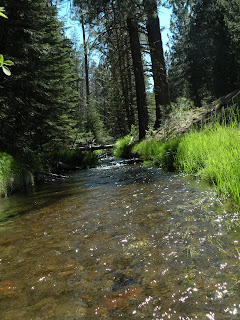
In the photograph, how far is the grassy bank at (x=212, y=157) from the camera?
2.82 m

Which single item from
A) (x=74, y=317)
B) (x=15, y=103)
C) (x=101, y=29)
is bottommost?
(x=74, y=317)

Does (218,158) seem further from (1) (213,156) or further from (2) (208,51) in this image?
(2) (208,51)

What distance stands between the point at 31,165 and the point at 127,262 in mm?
6399

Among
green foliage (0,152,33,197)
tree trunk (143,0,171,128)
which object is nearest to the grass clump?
green foliage (0,152,33,197)

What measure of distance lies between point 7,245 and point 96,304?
148cm

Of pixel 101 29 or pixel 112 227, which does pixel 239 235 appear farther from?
pixel 101 29

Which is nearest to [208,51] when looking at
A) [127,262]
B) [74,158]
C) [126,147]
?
[126,147]

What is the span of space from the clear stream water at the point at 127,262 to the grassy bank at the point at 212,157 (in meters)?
0.27

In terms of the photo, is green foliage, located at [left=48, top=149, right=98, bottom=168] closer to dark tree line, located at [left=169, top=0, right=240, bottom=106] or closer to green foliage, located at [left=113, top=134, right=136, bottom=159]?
green foliage, located at [left=113, top=134, right=136, bottom=159]

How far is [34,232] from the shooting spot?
288 centimetres

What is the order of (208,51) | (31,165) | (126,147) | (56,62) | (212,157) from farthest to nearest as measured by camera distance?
(208,51) → (56,62) → (126,147) → (31,165) → (212,157)

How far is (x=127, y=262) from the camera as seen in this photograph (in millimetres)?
1931

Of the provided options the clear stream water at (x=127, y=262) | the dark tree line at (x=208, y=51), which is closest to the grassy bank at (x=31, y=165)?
the clear stream water at (x=127, y=262)

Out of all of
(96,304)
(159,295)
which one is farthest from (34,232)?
(159,295)
